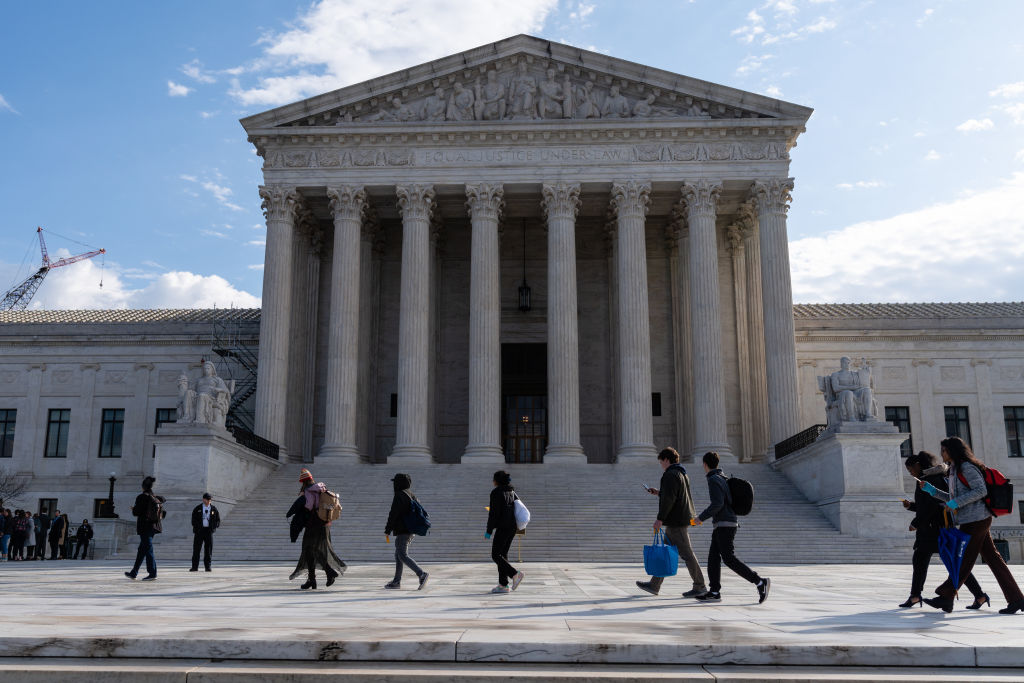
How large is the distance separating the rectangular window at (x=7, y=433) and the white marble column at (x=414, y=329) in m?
20.0

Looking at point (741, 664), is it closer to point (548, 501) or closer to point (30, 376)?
point (548, 501)

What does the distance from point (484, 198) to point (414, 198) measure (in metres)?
2.85

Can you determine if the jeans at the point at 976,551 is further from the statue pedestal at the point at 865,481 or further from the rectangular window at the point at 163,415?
the rectangular window at the point at 163,415

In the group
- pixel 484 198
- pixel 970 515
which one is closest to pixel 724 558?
pixel 970 515

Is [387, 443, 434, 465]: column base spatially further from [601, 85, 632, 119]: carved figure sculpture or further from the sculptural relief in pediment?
[601, 85, 632, 119]: carved figure sculpture

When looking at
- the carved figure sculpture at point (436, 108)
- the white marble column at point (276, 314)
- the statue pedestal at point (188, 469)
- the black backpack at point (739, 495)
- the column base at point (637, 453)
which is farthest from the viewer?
the carved figure sculpture at point (436, 108)

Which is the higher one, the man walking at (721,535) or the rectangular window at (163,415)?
the rectangular window at (163,415)

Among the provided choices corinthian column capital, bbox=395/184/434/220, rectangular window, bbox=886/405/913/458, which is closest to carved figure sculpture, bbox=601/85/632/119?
corinthian column capital, bbox=395/184/434/220

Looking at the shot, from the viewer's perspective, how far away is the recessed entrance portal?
42.7m

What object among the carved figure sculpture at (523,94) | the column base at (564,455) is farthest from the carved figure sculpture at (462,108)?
the column base at (564,455)

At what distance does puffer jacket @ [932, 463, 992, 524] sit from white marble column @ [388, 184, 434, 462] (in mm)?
25183

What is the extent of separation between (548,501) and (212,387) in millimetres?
11512

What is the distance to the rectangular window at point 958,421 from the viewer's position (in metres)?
41.7

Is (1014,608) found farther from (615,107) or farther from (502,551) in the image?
(615,107)
